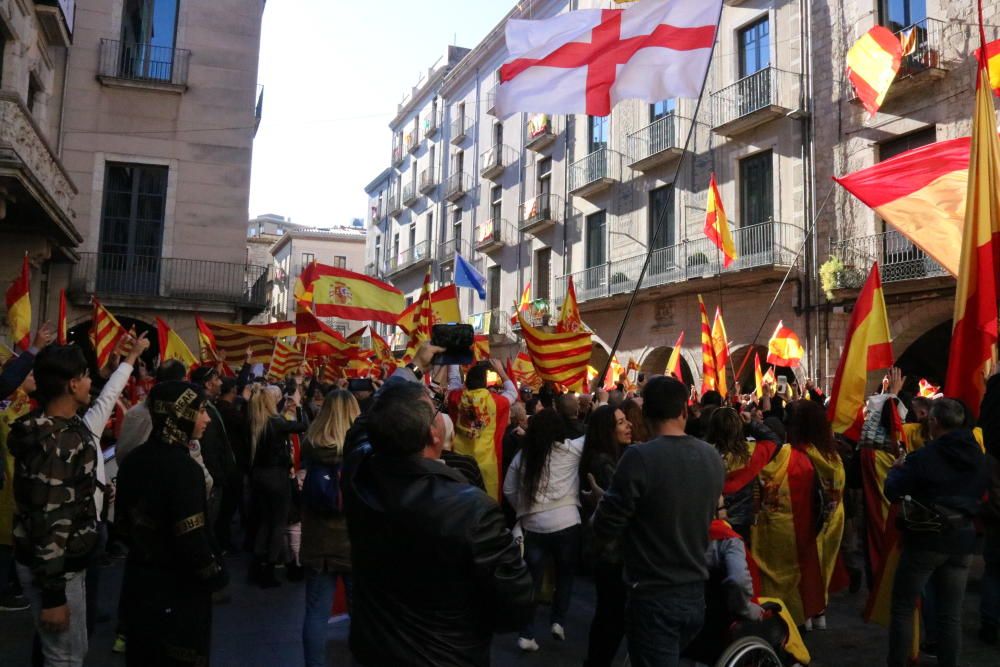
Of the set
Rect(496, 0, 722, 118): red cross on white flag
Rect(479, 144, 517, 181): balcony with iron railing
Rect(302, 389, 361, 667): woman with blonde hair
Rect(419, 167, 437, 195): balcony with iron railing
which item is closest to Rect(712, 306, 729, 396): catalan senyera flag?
Rect(496, 0, 722, 118): red cross on white flag

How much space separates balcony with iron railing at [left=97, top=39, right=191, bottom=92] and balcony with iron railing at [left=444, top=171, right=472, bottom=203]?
15967mm

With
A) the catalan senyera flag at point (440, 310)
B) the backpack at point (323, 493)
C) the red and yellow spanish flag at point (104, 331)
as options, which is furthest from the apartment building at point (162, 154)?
the backpack at point (323, 493)

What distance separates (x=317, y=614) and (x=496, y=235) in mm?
25198

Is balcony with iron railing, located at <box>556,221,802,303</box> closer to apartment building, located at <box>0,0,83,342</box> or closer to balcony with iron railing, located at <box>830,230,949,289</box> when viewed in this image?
balcony with iron railing, located at <box>830,230,949,289</box>

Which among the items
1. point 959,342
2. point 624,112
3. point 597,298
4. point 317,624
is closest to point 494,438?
point 317,624

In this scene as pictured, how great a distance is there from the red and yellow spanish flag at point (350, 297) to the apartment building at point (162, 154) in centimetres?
645

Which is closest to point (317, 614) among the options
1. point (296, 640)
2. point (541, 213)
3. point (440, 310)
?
point (296, 640)

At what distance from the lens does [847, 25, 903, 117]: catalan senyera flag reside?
44.6 ft

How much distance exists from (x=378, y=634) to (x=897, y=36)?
1572 cm

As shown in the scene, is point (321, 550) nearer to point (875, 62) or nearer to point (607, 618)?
point (607, 618)

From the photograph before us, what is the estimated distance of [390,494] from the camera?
2.11 m

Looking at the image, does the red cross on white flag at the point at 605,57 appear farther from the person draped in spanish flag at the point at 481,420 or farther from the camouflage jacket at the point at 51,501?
the camouflage jacket at the point at 51,501

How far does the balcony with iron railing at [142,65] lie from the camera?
55.1 feet

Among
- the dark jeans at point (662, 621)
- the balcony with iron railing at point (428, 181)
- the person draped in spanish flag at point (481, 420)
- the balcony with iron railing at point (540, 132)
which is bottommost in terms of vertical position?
the dark jeans at point (662, 621)
